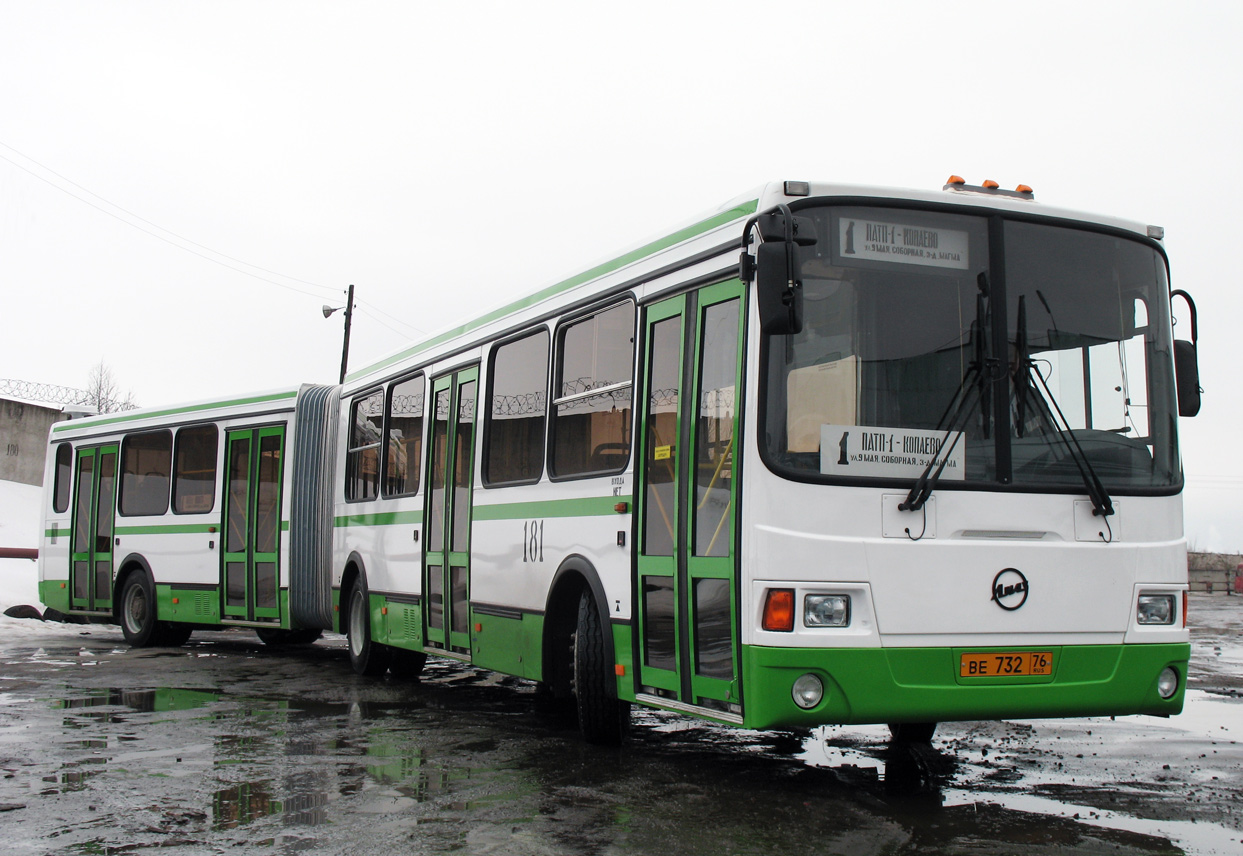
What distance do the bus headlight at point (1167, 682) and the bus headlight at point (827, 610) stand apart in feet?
5.92

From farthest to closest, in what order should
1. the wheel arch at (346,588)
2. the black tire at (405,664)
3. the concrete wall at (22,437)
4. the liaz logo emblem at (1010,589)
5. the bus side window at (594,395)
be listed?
the concrete wall at (22,437) < the wheel arch at (346,588) < the black tire at (405,664) < the bus side window at (594,395) < the liaz logo emblem at (1010,589)

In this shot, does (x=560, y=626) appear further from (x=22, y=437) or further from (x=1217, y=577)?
(x=22, y=437)

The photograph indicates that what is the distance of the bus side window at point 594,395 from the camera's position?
816 centimetres

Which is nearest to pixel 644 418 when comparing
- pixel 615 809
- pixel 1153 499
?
pixel 615 809

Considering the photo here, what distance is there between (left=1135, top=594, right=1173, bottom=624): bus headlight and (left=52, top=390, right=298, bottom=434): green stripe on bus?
1085 cm

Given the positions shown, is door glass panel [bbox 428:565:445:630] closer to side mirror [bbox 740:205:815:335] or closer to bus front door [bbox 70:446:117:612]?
side mirror [bbox 740:205:815:335]

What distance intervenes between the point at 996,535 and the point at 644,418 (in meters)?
2.25

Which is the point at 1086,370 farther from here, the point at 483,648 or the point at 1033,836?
the point at 483,648

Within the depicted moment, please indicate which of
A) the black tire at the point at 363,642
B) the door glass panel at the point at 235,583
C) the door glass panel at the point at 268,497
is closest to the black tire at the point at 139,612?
the door glass panel at the point at 235,583

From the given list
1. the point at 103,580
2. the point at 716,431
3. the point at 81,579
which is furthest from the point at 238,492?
the point at 716,431

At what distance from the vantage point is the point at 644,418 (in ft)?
25.7

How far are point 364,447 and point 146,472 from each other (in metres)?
4.97

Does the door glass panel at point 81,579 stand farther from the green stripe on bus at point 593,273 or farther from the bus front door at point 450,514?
the bus front door at point 450,514

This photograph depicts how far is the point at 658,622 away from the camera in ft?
24.4
